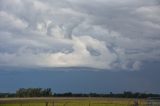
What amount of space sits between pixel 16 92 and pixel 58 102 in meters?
38.4

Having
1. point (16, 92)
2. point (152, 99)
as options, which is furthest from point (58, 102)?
point (16, 92)

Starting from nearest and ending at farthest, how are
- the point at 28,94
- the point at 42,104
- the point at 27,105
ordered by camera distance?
the point at 27,105 < the point at 42,104 < the point at 28,94

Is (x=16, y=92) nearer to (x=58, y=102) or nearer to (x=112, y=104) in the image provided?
(x=58, y=102)

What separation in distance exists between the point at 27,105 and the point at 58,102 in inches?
325

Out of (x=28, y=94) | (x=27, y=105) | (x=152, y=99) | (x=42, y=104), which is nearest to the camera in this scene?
(x=152, y=99)

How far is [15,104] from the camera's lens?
7569 centimetres

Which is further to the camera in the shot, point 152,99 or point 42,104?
point 42,104

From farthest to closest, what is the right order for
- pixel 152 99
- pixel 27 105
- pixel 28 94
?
pixel 28 94, pixel 27 105, pixel 152 99

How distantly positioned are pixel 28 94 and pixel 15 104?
129ft

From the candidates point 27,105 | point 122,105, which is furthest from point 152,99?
point 27,105

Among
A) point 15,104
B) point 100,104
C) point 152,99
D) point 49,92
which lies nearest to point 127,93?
point 49,92

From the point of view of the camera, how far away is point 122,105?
76.6m

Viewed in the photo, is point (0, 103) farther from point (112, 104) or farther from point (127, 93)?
point (127, 93)

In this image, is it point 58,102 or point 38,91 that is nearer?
point 58,102
